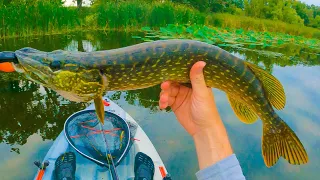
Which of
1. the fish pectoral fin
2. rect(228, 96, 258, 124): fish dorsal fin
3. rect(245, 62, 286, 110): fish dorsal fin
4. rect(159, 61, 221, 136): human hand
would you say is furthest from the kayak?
rect(245, 62, 286, 110): fish dorsal fin

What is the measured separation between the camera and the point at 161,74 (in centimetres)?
164

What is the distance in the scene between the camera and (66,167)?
8.41 feet

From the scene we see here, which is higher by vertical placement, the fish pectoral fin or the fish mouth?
the fish mouth

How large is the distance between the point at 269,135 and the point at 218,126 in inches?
12.1

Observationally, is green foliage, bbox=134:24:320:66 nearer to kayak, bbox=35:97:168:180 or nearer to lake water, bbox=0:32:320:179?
lake water, bbox=0:32:320:179

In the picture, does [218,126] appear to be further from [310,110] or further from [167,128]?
[310,110]

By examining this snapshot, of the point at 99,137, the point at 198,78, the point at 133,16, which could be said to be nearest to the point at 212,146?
the point at 198,78

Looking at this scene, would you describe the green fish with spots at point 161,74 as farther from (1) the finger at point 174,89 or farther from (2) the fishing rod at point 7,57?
(1) the finger at point 174,89

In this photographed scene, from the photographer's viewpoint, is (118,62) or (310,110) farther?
(310,110)

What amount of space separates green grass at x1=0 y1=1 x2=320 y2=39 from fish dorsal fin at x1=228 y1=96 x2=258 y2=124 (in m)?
7.91

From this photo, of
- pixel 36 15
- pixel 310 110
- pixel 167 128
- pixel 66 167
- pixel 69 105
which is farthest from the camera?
pixel 36 15

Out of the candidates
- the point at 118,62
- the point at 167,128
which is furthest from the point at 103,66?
the point at 167,128

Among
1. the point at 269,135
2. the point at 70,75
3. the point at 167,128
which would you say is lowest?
the point at 167,128

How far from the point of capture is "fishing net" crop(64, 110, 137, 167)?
9.05 feet
